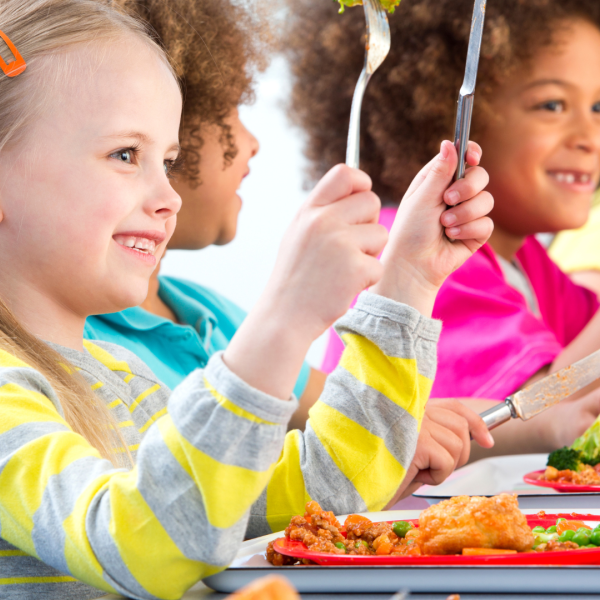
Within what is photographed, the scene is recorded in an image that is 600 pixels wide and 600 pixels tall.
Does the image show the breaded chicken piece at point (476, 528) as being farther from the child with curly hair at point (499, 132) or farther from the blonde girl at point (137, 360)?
the child with curly hair at point (499, 132)

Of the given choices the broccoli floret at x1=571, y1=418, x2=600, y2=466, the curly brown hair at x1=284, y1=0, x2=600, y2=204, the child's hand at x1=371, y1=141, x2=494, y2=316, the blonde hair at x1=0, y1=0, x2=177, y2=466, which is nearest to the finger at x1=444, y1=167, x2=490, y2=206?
the child's hand at x1=371, y1=141, x2=494, y2=316

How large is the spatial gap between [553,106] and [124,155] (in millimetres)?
1232

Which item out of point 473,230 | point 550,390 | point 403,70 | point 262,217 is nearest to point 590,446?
point 550,390

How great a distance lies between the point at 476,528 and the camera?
509 millimetres

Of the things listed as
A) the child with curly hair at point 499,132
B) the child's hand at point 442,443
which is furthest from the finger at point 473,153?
the child with curly hair at point 499,132

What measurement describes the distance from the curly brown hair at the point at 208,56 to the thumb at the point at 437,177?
0.48 meters

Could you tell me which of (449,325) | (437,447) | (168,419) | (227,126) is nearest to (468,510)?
(168,419)

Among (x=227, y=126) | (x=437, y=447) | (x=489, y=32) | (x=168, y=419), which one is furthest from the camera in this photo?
(x=489, y=32)

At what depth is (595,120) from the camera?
5.50 ft

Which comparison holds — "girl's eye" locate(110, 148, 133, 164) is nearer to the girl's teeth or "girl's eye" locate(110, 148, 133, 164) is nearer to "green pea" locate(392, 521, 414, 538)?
"green pea" locate(392, 521, 414, 538)

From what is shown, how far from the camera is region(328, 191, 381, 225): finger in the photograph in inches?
19.7

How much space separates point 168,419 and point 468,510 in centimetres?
22

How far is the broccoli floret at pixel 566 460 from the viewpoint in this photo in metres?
0.95

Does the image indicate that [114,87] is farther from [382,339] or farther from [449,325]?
[449,325]
